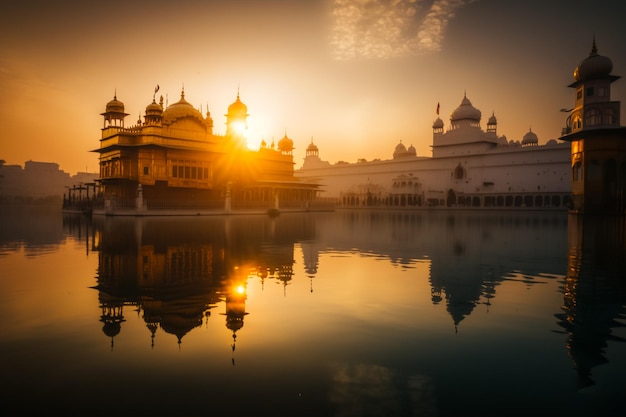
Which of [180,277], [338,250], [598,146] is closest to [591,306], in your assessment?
[180,277]

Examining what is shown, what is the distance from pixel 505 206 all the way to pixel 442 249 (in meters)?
61.4

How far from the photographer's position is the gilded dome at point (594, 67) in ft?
123

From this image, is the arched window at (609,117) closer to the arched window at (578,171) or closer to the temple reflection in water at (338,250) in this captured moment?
the arched window at (578,171)

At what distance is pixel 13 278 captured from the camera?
891cm

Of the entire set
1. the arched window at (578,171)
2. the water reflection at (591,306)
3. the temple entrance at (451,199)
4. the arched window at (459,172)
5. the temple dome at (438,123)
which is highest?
the temple dome at (438,123)

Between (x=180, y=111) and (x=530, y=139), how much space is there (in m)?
70.3

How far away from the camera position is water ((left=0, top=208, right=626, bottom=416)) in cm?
354

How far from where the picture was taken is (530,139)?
8425 cm

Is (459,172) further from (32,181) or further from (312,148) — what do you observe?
(32,181)

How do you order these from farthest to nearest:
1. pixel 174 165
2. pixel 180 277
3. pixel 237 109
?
pixel 237 109 → pixel 174 165 → pixel 180 277

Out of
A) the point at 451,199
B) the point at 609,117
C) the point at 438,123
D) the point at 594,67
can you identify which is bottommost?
the point at 451,199

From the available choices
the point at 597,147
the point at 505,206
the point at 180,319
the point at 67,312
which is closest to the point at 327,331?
the point at 180,319

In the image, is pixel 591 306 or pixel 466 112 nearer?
pixel 591 306

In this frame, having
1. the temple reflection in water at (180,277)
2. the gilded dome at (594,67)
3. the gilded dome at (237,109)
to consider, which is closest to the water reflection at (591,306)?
the temple reflection in water at (180,277)
